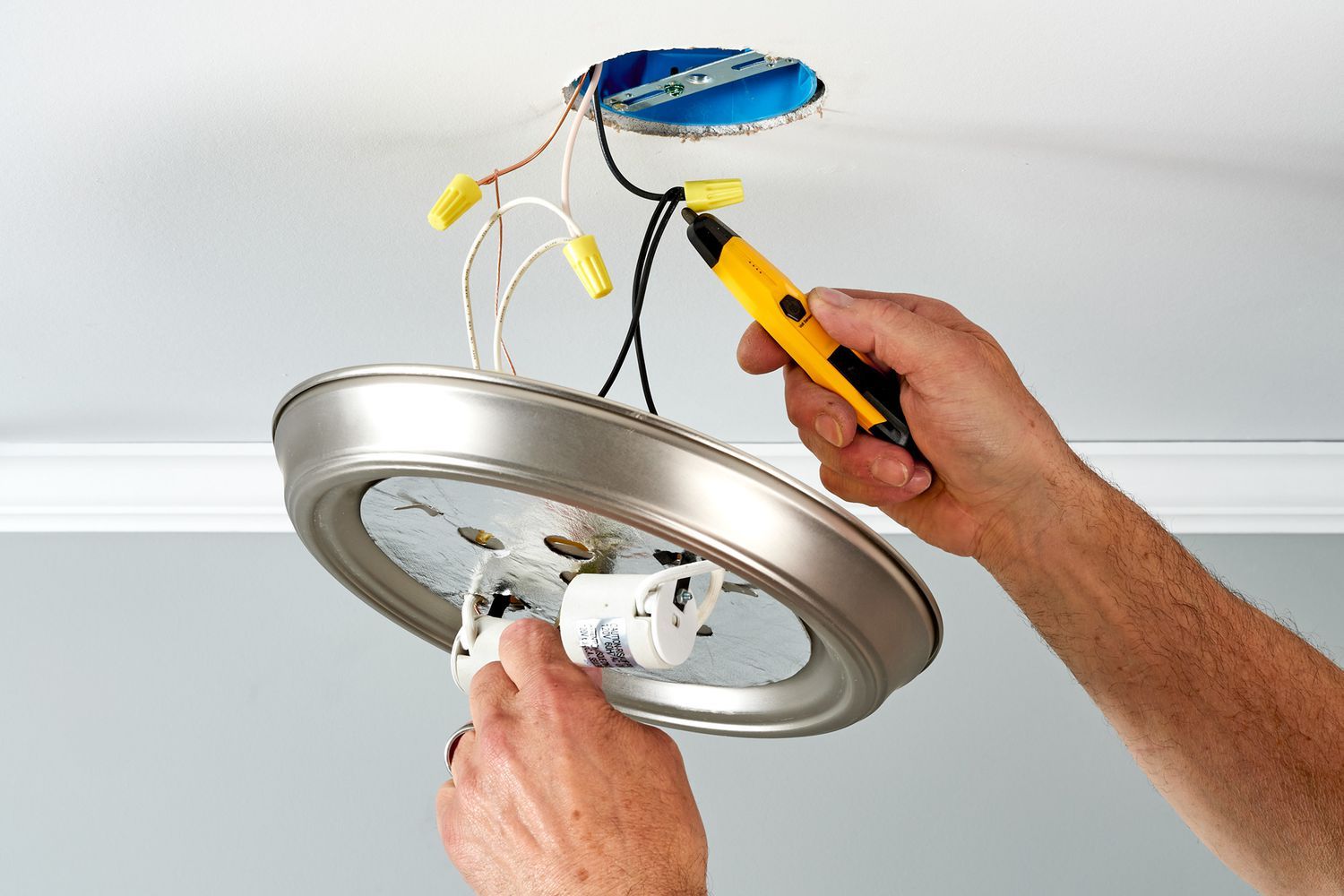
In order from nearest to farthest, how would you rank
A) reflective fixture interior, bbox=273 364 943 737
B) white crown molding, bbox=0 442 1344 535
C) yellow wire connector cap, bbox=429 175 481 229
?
reflective fixture interior, bbox=273 364 943 737
yellow wire connector cap, bbox=429 175 481 229
white crown molding, bbox=0 442 1344 535

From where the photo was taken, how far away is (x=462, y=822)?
0.57 m

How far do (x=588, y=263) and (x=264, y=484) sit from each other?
37.1 inches

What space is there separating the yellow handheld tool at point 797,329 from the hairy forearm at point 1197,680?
16 cm

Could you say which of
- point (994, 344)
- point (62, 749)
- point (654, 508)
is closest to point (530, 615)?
point (654, 508)

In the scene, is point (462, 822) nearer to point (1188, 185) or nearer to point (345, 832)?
point (1188, 185)

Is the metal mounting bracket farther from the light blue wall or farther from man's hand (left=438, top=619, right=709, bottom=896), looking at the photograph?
the light blue wall

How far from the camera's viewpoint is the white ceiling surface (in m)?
0.54

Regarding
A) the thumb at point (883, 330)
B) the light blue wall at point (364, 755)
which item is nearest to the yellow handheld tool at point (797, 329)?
the thumb at point (883, 330)

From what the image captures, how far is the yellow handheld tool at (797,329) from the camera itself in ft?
1.84

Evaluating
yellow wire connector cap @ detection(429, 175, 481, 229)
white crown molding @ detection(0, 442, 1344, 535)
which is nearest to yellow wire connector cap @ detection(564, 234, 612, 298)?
yellow wire connector cap @ detection(429, 175, 481, 229)

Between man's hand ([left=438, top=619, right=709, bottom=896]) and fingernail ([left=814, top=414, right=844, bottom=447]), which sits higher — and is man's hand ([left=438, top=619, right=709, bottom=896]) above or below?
below

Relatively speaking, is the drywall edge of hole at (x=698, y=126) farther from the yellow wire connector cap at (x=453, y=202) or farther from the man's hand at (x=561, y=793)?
the man's hand at (x=561, y=793)

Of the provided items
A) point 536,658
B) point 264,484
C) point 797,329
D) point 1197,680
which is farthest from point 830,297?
point 264,484

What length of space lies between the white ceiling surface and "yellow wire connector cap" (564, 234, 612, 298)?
0.11 m
